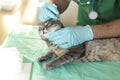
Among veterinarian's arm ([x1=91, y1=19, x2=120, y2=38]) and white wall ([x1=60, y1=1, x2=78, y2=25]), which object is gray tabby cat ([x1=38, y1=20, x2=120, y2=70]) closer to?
veterinarian's arm ([x1=91, y1=19, x2=120, y2=38])

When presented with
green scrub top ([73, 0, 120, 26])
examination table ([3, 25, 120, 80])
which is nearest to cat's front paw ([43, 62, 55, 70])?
examination table ([3, 25, 120, 80])

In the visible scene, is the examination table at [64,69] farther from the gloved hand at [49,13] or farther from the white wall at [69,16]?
the white wall at [69,16]

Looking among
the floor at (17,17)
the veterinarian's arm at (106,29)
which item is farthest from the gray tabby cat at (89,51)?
the floor at (17,17)

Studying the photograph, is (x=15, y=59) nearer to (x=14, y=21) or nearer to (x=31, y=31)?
(x=31, y=31)

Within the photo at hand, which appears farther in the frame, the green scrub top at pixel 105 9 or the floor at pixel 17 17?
the floor at pixel 17 17

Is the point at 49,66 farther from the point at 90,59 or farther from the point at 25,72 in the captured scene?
the point at 90,59

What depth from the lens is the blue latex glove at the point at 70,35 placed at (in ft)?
3.77

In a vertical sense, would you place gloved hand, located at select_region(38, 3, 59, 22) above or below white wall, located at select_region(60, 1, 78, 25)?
above

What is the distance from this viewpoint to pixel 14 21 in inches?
91.0

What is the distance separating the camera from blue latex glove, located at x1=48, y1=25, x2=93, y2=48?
1150 mm

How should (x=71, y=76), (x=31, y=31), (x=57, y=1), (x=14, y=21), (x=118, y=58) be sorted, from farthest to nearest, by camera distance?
1. (x=14, y=21)
2. (x=31, y=31)
3. (x=57, y=1)
4. (x=118, y=58)
5. (x=71, y=76)

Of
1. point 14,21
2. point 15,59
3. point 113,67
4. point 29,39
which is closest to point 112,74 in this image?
point 113,67

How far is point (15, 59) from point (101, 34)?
497mm

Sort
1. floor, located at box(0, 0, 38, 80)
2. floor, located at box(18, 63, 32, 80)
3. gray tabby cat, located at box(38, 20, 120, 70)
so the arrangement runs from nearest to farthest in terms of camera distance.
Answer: floor, located at box(18, 63, 32, 80) < gray tabby cat, located at box(38, 20, 120, 70) < floor, located at box(0, 0, 38, 80)
